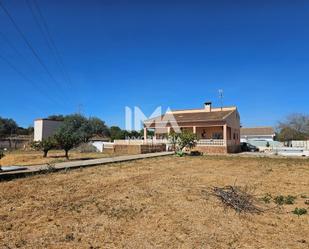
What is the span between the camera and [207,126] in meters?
29.7

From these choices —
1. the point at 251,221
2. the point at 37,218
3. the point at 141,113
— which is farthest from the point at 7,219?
the point at 141,113

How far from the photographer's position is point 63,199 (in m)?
6.60

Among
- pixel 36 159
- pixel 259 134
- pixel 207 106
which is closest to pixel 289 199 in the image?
pixel 36 159

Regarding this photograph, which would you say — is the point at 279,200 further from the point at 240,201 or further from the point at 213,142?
the point at 213,142

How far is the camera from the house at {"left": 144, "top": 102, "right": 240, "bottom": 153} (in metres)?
27.2

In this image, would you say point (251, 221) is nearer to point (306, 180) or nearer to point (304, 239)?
point (304, 239)

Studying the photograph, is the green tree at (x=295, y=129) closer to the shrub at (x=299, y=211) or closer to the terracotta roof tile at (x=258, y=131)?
the terracotta roof tile at (x=258, y=131)

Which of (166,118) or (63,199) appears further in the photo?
(166,118)

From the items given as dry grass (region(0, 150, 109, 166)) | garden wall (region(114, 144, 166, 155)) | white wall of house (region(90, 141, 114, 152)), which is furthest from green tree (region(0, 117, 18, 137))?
dry grass (region(0, 150, 109, 166))

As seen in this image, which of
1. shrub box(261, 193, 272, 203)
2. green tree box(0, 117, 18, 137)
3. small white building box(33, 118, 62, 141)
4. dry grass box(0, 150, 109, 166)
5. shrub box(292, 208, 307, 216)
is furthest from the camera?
green tree box(0, 117, 18, 137)

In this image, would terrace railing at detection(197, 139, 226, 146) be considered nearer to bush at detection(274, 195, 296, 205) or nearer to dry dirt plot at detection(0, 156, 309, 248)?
dry dirt plot at detection(0, 156, 309, 248)

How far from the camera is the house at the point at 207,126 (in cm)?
2720

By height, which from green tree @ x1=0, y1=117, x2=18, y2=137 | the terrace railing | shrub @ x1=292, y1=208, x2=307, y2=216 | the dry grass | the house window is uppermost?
green tree @ x1=0, y1=117, x2=18, y2=137

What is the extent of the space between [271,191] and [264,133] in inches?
2215
